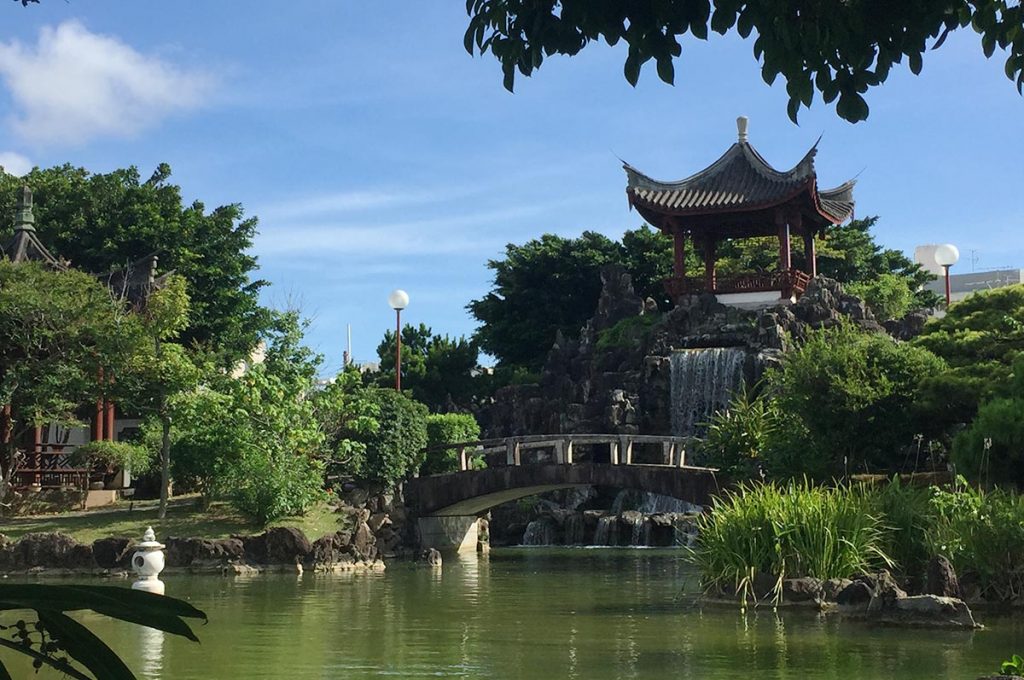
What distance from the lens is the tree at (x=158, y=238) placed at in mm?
34500

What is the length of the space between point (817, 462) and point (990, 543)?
6581mm

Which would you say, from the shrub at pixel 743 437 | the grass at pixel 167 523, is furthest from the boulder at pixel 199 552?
A: the shrub at pixel 743 437

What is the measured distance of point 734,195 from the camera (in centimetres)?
3503

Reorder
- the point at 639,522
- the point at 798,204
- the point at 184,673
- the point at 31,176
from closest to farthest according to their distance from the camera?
1. the point at 184,673
2. the point at 639,522
3. the point at 798,204
4. the point at 31,176

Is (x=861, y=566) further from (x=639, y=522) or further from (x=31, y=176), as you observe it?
(x=31, y=176)

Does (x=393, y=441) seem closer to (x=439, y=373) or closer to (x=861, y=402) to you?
(x=861, y=402)

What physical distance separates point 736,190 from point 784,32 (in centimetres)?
3191

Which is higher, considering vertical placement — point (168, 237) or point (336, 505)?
point (168, 237)

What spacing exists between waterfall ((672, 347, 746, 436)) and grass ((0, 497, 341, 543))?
1233 cm

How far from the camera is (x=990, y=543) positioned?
12375 millimetres

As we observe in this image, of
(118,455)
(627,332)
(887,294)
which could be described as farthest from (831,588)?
(887,294)

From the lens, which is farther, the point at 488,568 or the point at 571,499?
the point at 571,499

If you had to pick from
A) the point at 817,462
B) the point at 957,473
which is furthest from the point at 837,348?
the point at 957,473

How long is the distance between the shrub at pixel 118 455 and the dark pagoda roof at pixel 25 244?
17.0 feet
